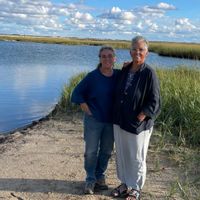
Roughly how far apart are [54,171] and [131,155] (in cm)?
151

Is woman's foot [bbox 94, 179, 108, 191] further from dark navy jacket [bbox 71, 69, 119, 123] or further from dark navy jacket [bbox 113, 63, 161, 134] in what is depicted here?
dark navy jacket [bbox 113, 63, 161, 134]

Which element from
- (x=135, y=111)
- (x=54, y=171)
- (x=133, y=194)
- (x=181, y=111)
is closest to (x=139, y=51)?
(x=135, y=111)

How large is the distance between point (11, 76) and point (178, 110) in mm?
16341

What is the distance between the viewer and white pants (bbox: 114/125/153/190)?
4.96 metres

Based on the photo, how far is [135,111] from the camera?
4.83 metres

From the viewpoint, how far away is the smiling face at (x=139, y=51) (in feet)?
15.6

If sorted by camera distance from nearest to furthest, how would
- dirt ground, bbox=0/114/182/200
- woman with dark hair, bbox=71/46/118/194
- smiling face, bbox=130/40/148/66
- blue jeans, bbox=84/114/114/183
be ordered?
1. smiling face, bbox=130/40/148/66
2. woman with dark hair, bbox=71/46/118/194
3. blue jeans, bbox=84/114/114/183
4. dirt ground, bbox=0/114/182/200

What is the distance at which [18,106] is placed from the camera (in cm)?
1528

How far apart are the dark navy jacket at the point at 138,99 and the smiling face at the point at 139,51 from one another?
0.27ft

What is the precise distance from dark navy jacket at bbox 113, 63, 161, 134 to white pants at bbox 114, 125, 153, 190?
0.38 feet

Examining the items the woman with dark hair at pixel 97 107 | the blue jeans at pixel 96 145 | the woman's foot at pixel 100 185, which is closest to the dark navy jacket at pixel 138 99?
the woman with dark hair at pixel 97 107

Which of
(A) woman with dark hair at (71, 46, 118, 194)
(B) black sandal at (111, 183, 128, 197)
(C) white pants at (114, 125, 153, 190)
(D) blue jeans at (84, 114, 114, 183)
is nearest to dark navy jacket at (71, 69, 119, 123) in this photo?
(A) woman with dark hair at (71, 46, 118, 194)

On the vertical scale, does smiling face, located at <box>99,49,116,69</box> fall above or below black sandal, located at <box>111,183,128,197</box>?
above

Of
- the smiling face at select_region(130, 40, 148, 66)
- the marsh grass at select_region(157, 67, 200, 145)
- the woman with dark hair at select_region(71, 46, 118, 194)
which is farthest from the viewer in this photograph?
the marsh grass at select_region(157, 67, 200, 145)
